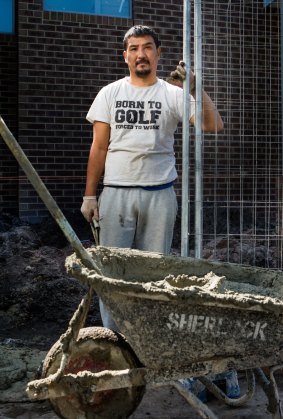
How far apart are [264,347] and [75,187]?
555cm

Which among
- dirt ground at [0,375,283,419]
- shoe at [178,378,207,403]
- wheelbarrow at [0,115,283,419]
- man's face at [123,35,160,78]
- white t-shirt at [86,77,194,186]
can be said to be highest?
man's face at [123,35,160,78]

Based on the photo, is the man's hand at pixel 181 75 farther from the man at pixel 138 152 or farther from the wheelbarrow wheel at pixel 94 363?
the wheelbarrow wheel at pixel 94 363

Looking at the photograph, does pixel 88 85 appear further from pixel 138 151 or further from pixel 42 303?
pixel 138 151

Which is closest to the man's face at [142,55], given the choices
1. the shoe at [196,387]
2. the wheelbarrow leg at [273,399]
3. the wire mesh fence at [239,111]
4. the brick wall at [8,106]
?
the shoe at [196,387]

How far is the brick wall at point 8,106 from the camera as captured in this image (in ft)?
27.4

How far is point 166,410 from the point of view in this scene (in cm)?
410

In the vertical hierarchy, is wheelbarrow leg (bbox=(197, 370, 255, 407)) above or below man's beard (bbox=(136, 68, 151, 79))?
below

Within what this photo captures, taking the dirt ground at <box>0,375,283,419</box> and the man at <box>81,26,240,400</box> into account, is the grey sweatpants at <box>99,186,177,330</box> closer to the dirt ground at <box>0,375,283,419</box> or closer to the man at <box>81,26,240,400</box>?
the man at <box>81,26,240,400</box>

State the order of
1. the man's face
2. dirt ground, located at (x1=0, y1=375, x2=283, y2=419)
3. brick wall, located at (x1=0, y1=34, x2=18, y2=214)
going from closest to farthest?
1. dirt ground, located at (x1=0, y1=375, x2=283, y2=419)
2. the man's face
3. brick wall, located at (x1=0, y1=34, x2=18, y2=214)

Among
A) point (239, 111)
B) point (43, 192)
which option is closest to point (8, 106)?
point (239, 111)

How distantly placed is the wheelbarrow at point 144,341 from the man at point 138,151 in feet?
3.26

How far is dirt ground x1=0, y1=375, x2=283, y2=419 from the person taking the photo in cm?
399

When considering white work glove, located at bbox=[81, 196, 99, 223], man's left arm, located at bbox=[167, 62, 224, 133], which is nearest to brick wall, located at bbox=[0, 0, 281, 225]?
man's left arm, located at bbox=[167, 62, 224, 133]

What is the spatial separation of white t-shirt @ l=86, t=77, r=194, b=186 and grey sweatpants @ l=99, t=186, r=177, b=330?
0.25 ft
